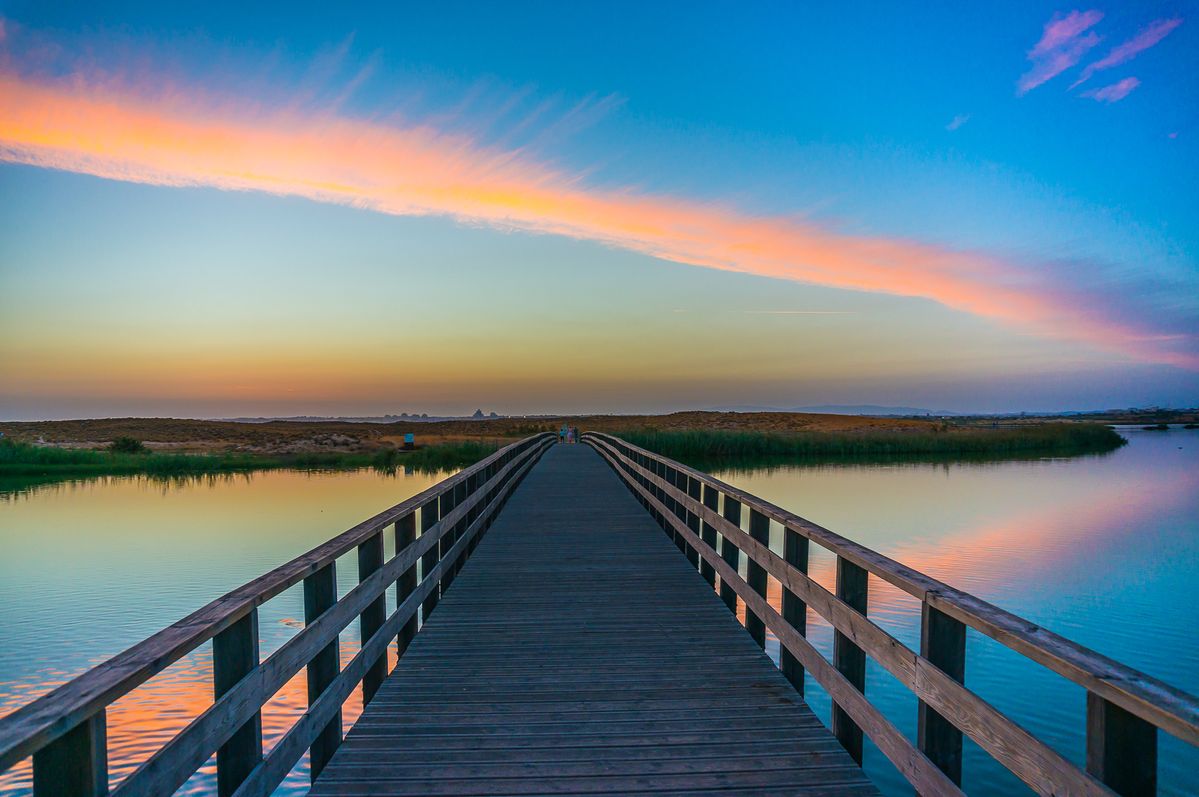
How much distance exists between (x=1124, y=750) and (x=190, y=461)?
120 ft

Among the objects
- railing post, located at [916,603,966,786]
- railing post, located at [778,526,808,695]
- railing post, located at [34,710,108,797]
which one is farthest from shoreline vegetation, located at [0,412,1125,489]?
railing post, located at [34,710,108,797]

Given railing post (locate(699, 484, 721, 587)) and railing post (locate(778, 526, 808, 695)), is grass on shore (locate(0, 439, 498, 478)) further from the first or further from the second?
railing post (locate(778, 526, 808, 695))

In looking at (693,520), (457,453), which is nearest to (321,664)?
(693,520)

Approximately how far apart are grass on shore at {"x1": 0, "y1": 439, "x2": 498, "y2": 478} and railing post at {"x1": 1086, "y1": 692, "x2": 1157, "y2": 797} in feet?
103

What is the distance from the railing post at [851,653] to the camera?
370cm

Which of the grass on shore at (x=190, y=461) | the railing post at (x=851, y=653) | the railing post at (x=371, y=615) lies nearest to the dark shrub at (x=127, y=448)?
the grass on shore at (x=190, y=461)

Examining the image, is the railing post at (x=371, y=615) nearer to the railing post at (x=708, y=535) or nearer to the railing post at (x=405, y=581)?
the railing post at (x=405, y=581)

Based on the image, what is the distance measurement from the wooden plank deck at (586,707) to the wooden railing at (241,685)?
0.36 metres

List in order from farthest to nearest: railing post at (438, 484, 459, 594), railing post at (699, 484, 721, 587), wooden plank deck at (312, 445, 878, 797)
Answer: railing post at (699, 484, 721, 587)
railing post at (438, 484, 459, 594)
wooden plank deck at (312, 445, 878, 797)

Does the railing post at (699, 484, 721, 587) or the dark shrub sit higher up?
the railing post at (699, 484, 721, 587)

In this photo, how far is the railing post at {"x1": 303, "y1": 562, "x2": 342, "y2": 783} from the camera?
11.6 ft

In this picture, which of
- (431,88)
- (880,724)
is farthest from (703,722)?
(431,88)

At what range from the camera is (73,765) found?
1845 millimetres

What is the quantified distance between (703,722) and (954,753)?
1542 mm
